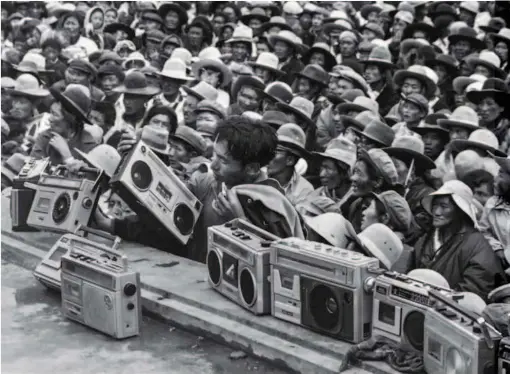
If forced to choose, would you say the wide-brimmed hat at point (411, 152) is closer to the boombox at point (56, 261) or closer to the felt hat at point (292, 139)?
the felt hat at point (292, 139)

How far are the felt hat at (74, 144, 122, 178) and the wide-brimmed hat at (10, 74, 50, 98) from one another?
171 inches

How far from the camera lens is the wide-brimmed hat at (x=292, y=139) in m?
6.94

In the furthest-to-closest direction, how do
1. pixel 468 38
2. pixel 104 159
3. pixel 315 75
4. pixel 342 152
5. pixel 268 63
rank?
pixel 468 38 → pixel 268 63 → pixel 315 75 → pixel 342 152 → pixel 104 159

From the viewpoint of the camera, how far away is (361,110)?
8320 millimetres

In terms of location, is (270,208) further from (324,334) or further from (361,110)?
(361,110)

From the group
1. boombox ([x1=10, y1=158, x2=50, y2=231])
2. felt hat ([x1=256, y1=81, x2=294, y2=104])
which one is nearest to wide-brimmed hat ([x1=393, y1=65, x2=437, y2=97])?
felt hat ([x1=256, y1=81, x2=294, y2=104])

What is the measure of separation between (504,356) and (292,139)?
12.8 ft

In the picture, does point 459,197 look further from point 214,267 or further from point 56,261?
point 56,261

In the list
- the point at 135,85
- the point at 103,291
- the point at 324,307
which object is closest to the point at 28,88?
the point at 135,85

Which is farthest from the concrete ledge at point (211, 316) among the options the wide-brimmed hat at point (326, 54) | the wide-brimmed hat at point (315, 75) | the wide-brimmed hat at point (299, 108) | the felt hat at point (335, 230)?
the wide-brimmed hat at point (326, 54)

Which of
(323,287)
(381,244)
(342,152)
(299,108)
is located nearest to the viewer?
(323,287)

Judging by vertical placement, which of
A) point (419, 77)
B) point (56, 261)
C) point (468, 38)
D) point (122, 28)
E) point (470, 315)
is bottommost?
point (56, 261)

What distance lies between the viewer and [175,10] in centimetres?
1345

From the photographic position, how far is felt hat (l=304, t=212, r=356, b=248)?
4.80 m
